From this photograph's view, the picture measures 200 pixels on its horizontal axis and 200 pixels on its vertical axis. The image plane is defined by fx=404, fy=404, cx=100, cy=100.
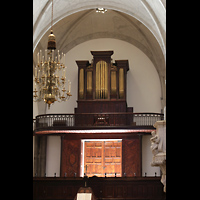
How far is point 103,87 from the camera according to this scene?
18.3 meters

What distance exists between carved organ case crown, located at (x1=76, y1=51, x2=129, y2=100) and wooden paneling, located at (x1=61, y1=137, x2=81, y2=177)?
2.11 metres

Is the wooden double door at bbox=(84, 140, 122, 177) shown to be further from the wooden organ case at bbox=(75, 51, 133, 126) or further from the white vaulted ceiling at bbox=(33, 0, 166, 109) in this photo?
the white vaulted ceiling at bbox=(33, 0, 166, 109)

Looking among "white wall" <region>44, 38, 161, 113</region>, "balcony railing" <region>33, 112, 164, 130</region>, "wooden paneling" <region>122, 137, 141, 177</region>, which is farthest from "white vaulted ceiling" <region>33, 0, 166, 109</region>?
"wooden paneling" <region>122, 137, 141, 177</region>

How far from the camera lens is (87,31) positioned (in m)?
19.5

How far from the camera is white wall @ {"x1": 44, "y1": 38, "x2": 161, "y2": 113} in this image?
19.2 meters

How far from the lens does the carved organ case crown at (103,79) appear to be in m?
18.3

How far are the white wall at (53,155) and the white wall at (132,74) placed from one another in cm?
144

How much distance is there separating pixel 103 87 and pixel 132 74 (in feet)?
6.26

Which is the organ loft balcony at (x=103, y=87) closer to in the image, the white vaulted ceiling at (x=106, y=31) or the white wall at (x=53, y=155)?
the white wall at (x=53, y=155)
